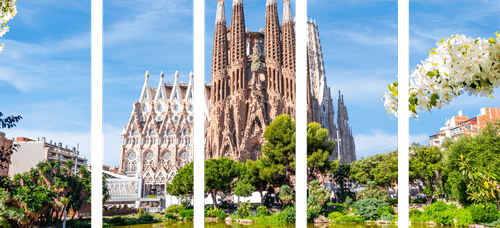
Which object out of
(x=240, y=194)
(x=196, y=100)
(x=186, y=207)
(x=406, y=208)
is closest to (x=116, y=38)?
(x=196, y=100)

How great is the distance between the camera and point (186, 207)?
416 centimetres

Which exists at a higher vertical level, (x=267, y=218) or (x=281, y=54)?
(x=281, y=54)

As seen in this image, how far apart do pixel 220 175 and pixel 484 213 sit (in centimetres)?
330

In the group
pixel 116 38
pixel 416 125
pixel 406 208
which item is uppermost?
pixel 116 38

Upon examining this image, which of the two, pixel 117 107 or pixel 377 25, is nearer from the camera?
pixel 117 107

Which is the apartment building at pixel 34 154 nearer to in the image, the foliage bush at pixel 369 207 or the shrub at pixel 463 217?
the foliage bush at pixel 369 207

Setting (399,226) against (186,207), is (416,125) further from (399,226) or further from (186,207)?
(186,207)

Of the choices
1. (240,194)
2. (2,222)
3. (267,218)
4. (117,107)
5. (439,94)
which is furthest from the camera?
(240,194)

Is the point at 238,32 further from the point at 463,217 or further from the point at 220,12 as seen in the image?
the point at 463,217

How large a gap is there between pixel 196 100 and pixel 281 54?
4017mm

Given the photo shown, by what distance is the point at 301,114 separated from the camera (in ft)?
12.3

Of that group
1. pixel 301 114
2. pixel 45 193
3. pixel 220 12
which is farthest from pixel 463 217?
pixel 45 193

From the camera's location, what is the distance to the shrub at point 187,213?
3.83 m

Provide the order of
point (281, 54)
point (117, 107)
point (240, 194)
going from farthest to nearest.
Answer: point (281, 54) < point (240, 194) < point (117, 107)
